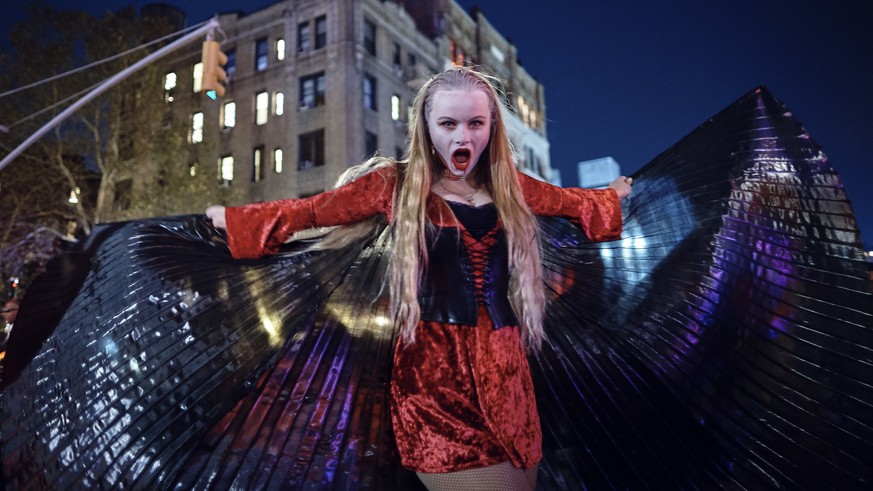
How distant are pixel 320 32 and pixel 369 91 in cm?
325

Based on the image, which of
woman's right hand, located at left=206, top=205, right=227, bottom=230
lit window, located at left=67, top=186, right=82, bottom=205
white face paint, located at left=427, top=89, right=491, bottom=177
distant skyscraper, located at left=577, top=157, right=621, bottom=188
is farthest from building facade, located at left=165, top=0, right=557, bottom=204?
distant skyscraper, located at left=577, top=157, right=621, bottom=188

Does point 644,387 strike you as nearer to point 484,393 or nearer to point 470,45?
point 484,393

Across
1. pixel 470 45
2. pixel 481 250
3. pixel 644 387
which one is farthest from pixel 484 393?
pixel 470 45

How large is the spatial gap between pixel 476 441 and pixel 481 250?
0.77 metres

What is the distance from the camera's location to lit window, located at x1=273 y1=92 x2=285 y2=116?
23.7 meters

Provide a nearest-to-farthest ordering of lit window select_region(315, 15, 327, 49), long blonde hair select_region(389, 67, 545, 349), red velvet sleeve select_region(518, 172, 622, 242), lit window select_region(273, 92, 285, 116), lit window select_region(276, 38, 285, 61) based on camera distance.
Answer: long blonde hair select_region(389, 67, 545, 349)
red velvet sleeve select_region(518, 172, 622, 242)
lit window select_region(315, 15, 327, 49)
lit window select_region(273, 92, 285, 116)
lit window select_region(276, 38, 285, 61)

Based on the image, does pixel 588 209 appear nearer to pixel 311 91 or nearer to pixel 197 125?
pixel 311 91

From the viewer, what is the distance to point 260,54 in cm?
2483

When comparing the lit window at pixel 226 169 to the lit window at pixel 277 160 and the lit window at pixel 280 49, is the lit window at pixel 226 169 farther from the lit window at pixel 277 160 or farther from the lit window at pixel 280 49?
the lit window at pixel 280 49

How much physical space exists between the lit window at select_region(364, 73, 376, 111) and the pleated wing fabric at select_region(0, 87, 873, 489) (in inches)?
844

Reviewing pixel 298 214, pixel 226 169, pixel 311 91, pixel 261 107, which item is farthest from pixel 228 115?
pixel 298 214

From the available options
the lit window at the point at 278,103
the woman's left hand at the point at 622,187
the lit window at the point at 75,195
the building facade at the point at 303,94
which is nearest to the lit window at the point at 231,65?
the building facade at the point at 303,94

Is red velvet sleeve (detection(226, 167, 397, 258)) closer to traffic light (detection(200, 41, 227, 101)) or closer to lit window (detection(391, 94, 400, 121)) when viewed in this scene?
traffic light (detection(200, 41, 227, 101))

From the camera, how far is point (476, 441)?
201 centimetres
